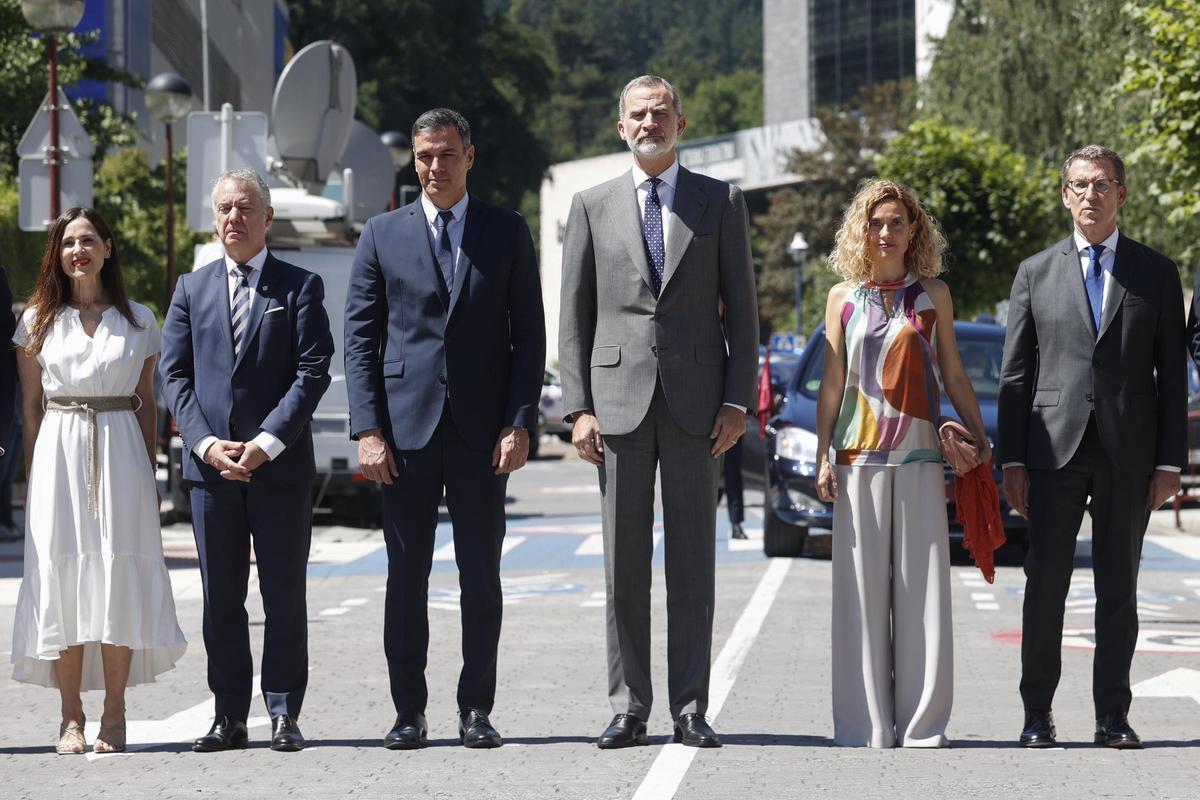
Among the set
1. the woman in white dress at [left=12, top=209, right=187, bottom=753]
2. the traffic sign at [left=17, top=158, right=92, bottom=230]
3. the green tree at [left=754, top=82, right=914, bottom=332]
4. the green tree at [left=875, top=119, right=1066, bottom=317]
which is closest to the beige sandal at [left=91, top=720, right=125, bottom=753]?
the woman in white dress at [left=12, top=209, right=187, bottom=753]

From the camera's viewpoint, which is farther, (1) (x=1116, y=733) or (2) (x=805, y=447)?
(2) (x=805, y=447)

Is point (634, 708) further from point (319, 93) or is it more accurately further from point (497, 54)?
point (497, 54)

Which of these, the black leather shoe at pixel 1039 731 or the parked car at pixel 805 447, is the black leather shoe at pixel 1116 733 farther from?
the parked car at pixel 805 447

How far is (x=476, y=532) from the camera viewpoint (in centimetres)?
767

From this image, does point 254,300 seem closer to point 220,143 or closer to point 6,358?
point 6,358

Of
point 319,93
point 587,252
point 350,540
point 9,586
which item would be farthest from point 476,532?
point 319,93

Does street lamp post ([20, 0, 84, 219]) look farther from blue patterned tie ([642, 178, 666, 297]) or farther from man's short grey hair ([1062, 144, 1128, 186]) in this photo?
man's short grey hair ([1062, 144, 1128, 186])

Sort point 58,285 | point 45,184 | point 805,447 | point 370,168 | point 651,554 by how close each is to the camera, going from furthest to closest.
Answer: point 370,168, point 45,184, point 805,447, point 58,285, point 651,554

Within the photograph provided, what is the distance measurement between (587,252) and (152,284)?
31.3m

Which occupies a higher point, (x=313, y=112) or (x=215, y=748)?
(x=313, y=112)

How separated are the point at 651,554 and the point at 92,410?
2018 mm

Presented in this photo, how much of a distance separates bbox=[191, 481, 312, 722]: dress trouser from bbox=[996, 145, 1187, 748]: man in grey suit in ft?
8.24

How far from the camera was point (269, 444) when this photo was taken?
755 cm

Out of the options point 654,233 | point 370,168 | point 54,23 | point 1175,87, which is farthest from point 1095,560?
point 370,168
